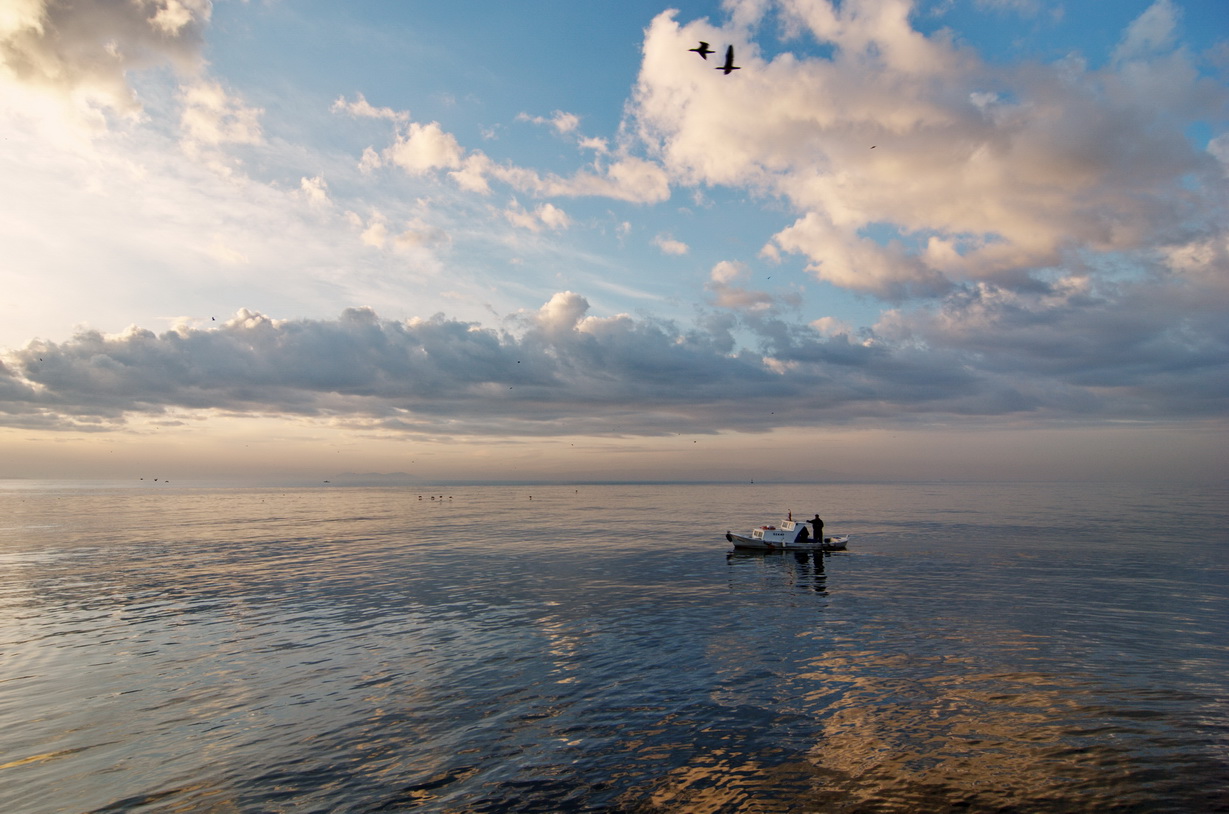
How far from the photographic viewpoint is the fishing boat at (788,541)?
66.8m

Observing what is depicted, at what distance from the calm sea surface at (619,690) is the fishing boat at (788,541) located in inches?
489

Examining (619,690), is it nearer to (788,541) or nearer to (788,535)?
(788,541)

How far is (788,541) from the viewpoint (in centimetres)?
6750

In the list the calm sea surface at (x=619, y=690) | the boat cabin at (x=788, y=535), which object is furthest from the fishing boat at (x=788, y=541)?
the calm sea surface at (x=619, y=690)

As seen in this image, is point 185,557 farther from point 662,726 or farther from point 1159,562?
point 1159,562

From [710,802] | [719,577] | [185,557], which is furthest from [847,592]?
[185,557]

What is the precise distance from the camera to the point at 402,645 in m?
30.4

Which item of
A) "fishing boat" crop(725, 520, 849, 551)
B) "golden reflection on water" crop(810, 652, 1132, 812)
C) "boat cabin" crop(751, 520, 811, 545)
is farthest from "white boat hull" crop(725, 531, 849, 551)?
"golden reflection on water" crop(810, 652, 1132, 812)

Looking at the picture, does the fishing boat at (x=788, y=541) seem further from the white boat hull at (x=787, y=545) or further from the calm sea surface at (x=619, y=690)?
the calm sea surface at (x=619, y=690)

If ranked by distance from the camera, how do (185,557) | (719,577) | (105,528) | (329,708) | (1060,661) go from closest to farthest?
(329,708) < (1060,661) < (719,577) < (185,557) < (105,528)

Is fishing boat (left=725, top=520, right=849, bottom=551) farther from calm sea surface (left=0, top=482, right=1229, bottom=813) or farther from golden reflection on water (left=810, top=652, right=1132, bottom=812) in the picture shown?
golden reflection on water (left=810, top=652, right=1132, bottom=812)

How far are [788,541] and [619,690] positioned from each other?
48211 mm

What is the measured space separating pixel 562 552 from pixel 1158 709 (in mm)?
53436

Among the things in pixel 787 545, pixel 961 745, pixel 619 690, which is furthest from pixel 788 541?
pixel 961 745
